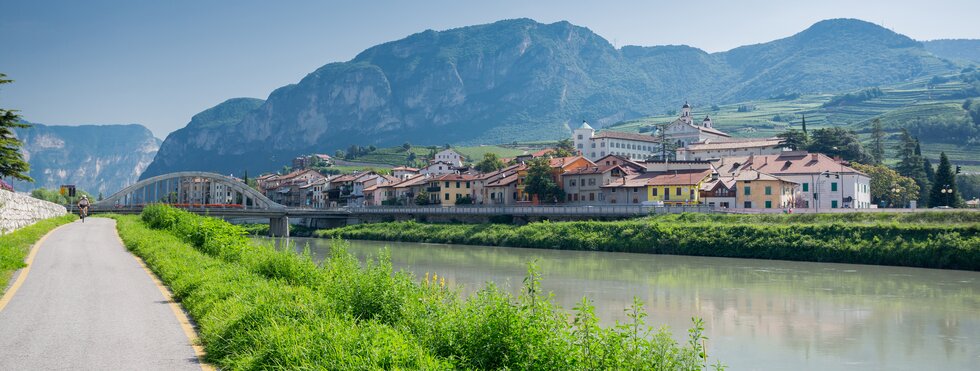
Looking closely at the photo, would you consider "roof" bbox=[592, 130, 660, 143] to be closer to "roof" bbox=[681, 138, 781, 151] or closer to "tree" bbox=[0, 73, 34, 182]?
"roof" bbox=[681, 138, 781, 151]

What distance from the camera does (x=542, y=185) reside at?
68938 mm

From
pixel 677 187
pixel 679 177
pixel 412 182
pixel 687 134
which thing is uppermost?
pixel 687 134

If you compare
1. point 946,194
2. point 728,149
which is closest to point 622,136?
point 728,149

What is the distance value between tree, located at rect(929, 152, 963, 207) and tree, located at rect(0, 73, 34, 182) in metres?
64.8

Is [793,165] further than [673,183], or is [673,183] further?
[793,165]

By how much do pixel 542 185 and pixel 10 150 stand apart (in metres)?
45.4

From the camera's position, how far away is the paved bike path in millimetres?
8102

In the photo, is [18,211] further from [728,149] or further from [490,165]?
[728,149]

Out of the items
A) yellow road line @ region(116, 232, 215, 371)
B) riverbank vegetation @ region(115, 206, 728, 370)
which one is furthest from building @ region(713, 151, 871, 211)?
riverbank vegetation @ region(115, 206, 728, 370)

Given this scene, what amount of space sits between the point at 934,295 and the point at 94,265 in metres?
26.8

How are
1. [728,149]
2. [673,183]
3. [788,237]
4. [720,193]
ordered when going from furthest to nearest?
[728,149]
[673,183]
[720,193]
[788,237]

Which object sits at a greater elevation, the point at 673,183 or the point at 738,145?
the point at 738,145

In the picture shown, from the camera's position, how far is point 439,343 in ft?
26.7

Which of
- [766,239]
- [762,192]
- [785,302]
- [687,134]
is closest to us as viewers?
[785,302]
